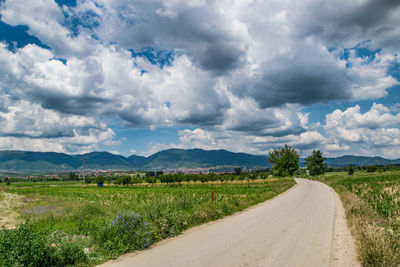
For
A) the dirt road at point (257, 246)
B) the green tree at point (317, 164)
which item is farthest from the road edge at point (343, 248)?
the green tree at point (317, 164)

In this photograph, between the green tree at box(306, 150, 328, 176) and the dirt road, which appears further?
the green tree at box(306, 150, 328, 176)

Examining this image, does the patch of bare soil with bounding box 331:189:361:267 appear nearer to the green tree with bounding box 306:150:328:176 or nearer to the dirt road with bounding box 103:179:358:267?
the dirt road with bounding box 103:179:358:267

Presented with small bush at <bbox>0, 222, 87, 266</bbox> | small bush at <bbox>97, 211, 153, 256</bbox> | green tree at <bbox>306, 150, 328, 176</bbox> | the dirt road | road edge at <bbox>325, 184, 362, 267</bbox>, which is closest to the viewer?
small bush at <bbox>0, 222, 87, 266</bbox>

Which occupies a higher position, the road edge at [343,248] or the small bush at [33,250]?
the small bush at [33,250]

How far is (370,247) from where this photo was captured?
294 inches

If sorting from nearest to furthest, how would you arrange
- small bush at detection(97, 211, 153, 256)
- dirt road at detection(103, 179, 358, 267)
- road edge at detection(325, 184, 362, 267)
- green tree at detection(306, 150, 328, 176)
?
dirt road at detection(103, 179, 358, 267) < road edge at detection(325, 184, 362, 267) < small bush at detection(97, 211, 153, 256) < green tree at detection(306, 150, 328, 176)

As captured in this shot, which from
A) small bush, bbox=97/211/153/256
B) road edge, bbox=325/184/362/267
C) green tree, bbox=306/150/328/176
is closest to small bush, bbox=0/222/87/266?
small bush, bbox=97/211/153/256

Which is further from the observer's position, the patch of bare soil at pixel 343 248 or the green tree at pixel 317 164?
the green tree at pixel 317 164

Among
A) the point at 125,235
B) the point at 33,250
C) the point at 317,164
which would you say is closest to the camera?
the point at 33,250

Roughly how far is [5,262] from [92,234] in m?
3.78

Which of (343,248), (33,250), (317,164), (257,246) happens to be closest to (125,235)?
(33,250)

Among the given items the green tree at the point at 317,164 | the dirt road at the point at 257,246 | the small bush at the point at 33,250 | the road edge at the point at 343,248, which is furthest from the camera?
the green tree at the point at 317,164

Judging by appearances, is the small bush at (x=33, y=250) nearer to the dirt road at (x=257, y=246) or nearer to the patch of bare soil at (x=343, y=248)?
the dirt road at (x=257, y=246)

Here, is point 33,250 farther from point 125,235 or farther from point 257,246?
point 257,246
